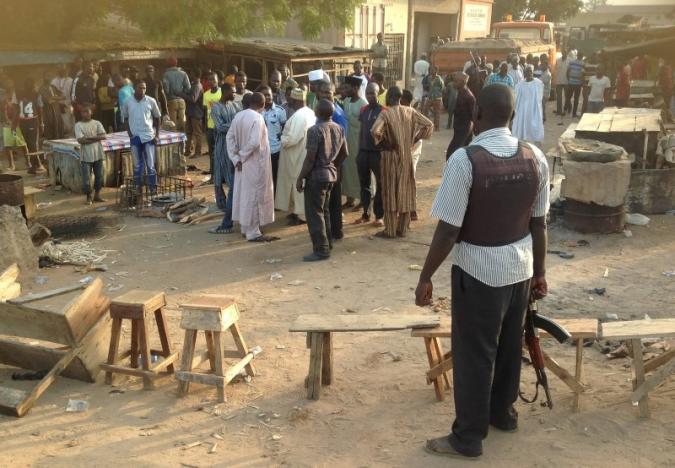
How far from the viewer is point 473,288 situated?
12.4ft

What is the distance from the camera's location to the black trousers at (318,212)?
25.7 ft

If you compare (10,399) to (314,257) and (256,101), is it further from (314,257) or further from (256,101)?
(256,101)

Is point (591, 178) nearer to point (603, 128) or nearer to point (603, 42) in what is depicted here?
point (603, 128)

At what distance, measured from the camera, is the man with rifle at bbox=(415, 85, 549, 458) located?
12.1ft

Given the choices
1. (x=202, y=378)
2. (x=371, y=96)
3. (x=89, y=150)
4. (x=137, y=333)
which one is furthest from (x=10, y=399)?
(x=89, y=150)

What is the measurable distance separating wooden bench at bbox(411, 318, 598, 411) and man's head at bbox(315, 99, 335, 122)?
135 inches

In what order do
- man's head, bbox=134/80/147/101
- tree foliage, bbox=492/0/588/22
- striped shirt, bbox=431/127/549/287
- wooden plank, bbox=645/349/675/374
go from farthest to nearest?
tree foliage, bbox=492/0/588/22
man's head, bbox=134/80/147/101
wooden plank, bbox=645/349/675/374
striped shirt, bbox=431/127/549/287

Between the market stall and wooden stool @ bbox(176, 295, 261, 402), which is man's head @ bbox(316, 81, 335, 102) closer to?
the market stall

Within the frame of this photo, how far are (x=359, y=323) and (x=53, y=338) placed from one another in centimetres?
207

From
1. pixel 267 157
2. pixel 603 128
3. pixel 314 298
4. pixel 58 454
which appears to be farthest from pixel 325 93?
pixel 58 454

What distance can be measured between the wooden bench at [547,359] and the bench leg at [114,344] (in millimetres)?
2011

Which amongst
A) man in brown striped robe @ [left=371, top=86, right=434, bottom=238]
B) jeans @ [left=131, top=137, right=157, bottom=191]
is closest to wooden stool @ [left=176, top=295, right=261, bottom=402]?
man in brown striped robe @ [left=371, top=86, right=434, bottom=238]

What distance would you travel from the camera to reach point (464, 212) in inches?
146

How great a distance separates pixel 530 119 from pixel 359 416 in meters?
9.19
